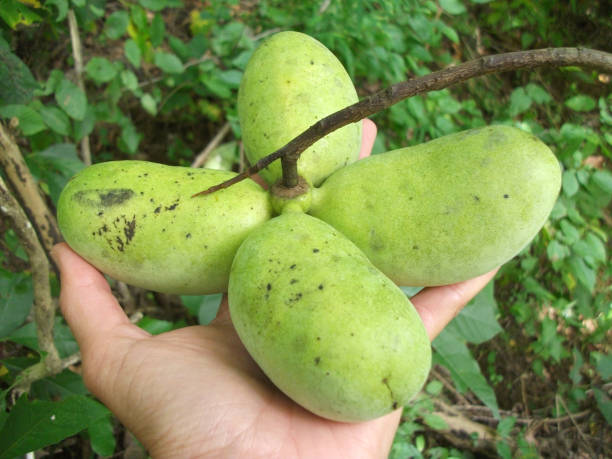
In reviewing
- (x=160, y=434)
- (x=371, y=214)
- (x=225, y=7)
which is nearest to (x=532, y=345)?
(x=371, y=214)

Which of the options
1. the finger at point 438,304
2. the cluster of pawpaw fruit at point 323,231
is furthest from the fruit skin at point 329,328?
the finger at point 438,304

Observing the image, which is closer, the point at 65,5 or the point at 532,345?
the point at 65,5

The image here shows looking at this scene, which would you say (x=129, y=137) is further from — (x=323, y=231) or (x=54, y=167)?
(x=323, y=231)

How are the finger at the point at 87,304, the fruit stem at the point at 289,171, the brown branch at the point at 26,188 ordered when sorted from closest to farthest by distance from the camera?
the fruit stem at the point at 289,171 < the finger at the point at 87,304 < the brown branch at the point at 26,188

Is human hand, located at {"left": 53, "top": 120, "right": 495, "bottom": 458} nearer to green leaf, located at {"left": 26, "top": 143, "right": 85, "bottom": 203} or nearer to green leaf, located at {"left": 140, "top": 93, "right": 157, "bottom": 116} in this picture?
green leaf, located at {"left": 26, "top": 143, "right": 85, "bottom": 203}

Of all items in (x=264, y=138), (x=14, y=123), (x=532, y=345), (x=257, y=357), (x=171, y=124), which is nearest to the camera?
(x=257, y=357)

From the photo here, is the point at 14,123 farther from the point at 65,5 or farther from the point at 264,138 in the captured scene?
the point at 264,138

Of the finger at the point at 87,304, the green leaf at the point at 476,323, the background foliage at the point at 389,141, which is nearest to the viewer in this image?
the finger at the point at 87,304

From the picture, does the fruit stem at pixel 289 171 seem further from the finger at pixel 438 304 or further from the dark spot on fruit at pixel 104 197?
the finger at pixel 438 304
